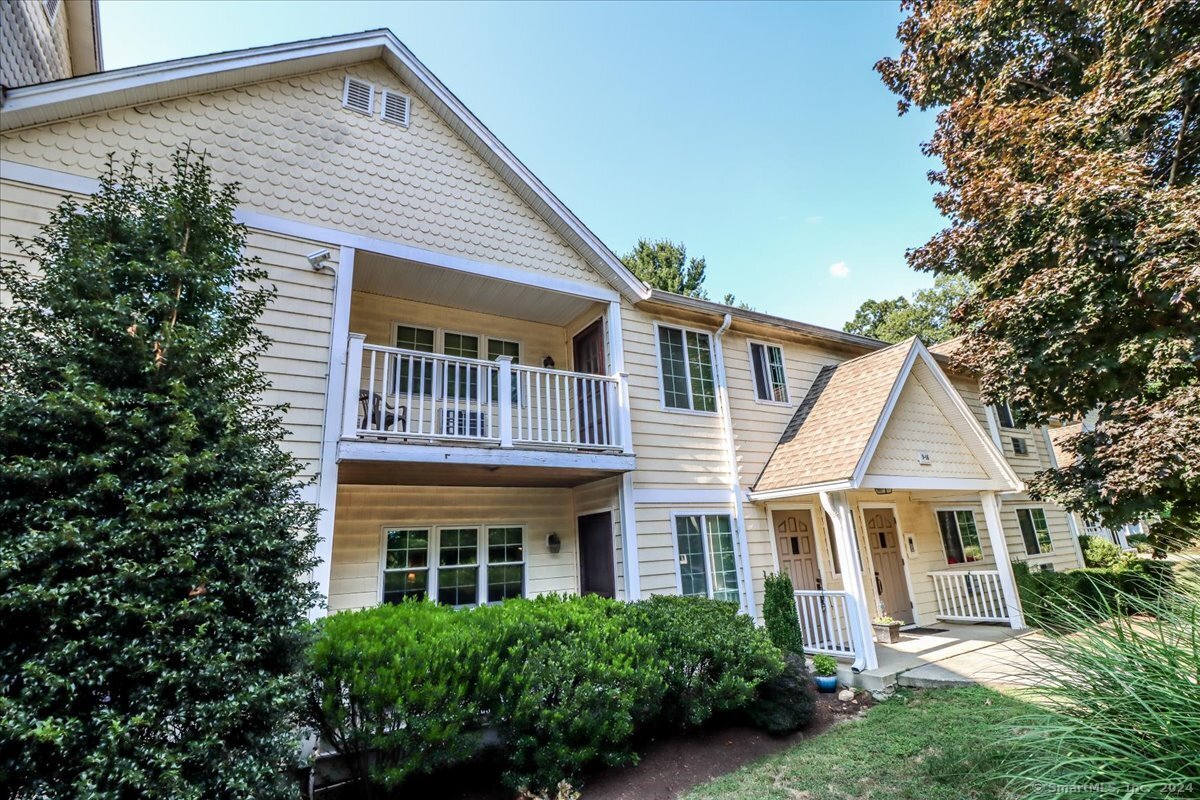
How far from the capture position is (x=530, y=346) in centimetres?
959

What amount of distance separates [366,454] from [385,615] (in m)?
1.96

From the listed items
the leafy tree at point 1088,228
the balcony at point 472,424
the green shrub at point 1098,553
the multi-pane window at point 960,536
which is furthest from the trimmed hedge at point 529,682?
the green shrub at point 1098,553

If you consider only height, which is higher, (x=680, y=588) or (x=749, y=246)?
(x=749, y=246)

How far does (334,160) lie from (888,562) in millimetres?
12886

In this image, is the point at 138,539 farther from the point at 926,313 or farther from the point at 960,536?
the point at 926,313

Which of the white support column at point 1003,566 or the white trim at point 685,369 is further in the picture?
the white support column at point 1003,566

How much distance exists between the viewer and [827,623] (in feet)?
27.2

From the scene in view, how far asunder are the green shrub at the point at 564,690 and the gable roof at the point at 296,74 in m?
5.88

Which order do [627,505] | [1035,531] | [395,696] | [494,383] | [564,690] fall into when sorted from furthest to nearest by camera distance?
[1035,531] < [494,383] < [627,505] < [564,690] < [395,696]

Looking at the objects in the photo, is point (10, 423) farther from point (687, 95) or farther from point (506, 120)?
point (687, 95)

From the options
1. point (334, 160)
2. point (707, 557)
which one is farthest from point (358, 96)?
point (707, 557)

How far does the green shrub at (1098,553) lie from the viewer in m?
15.5

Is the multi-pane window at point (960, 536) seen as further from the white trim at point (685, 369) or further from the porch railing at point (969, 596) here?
the white trim at point (685, 369)

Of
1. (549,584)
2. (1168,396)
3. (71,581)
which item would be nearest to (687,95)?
(1168,396)
